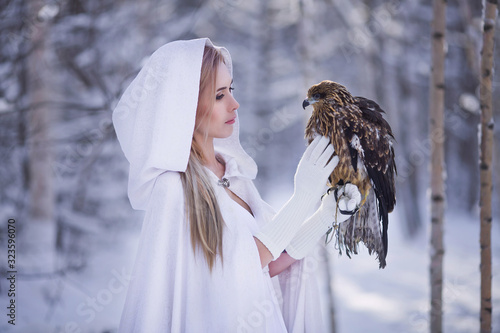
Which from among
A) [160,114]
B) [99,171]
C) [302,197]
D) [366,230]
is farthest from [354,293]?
[160,114]

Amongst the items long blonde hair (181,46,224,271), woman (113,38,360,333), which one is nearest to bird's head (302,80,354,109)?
woman (113,38,360,333)

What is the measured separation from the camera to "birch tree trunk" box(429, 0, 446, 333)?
109 inches

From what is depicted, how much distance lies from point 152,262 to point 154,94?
2.60 feet

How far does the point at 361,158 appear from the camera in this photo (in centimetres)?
183

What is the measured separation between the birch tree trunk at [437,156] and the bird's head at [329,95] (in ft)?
3.82

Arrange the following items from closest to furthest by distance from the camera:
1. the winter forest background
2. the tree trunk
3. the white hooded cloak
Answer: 1. the white hooded cloak
2. the winter forest background
3. the tree trunk

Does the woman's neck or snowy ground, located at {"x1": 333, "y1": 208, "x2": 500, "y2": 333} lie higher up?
the woman's neck

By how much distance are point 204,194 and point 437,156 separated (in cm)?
193

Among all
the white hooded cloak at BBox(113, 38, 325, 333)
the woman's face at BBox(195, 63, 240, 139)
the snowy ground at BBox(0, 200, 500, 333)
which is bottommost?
the snowy ground at BBox(0, 200, 500, 333)

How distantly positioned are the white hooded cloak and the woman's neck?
0.28 meters

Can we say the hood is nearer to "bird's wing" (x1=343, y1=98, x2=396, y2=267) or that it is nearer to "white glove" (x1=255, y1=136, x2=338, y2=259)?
"white glove" (x1=255, y1=136, x2=338, y2=259)

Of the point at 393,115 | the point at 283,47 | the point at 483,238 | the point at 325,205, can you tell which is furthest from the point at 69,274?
the point at 283,47

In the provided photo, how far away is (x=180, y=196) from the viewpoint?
1814 millimetres

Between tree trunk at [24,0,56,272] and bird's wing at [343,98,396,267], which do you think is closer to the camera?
bird's wing at [343,98,396,267]
